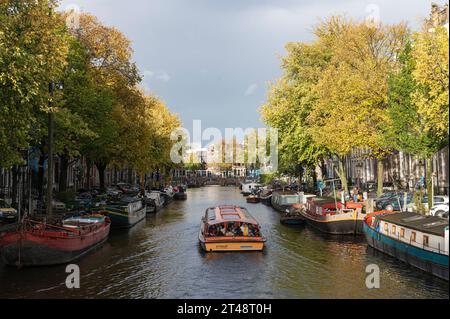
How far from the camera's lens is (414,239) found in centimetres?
2417

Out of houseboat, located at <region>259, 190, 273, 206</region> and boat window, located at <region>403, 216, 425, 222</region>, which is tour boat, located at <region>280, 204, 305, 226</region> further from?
houseboat, located at <region>259, 190, 273, 206</region>

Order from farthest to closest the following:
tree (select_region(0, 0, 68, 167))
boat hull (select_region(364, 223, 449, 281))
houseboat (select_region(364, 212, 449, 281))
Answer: tree (select_region(0, 0, 68, 167)) < houseboat (select_region(364, 212, 449, 281)) < boat hull (select_region(364, 223, 449, 281))

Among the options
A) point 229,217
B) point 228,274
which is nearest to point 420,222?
point 228,274

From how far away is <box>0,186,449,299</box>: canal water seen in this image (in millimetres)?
20328

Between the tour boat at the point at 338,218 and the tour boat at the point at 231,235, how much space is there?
27.5 feet

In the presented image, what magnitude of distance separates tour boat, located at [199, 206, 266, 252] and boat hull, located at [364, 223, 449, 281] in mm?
7021

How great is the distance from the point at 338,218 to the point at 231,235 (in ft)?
34.2

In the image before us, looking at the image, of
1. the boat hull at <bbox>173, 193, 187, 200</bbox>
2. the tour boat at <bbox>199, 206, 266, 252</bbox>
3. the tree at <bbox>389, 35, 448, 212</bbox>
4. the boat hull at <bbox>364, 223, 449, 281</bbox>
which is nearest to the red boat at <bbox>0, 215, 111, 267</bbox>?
the tour boat at <bbox>199, 206, 266, 252</bbox>

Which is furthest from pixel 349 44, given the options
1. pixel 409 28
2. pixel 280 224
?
pixel 280 224

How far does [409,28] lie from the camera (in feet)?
153

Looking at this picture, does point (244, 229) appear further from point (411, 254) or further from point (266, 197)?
point (266, 197)

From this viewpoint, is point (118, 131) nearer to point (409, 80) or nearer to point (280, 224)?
point (280, 224)

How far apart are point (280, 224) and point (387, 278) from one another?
22.4 meters

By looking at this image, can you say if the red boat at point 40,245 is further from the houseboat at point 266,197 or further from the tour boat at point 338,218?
the houseboat at point 266,197
